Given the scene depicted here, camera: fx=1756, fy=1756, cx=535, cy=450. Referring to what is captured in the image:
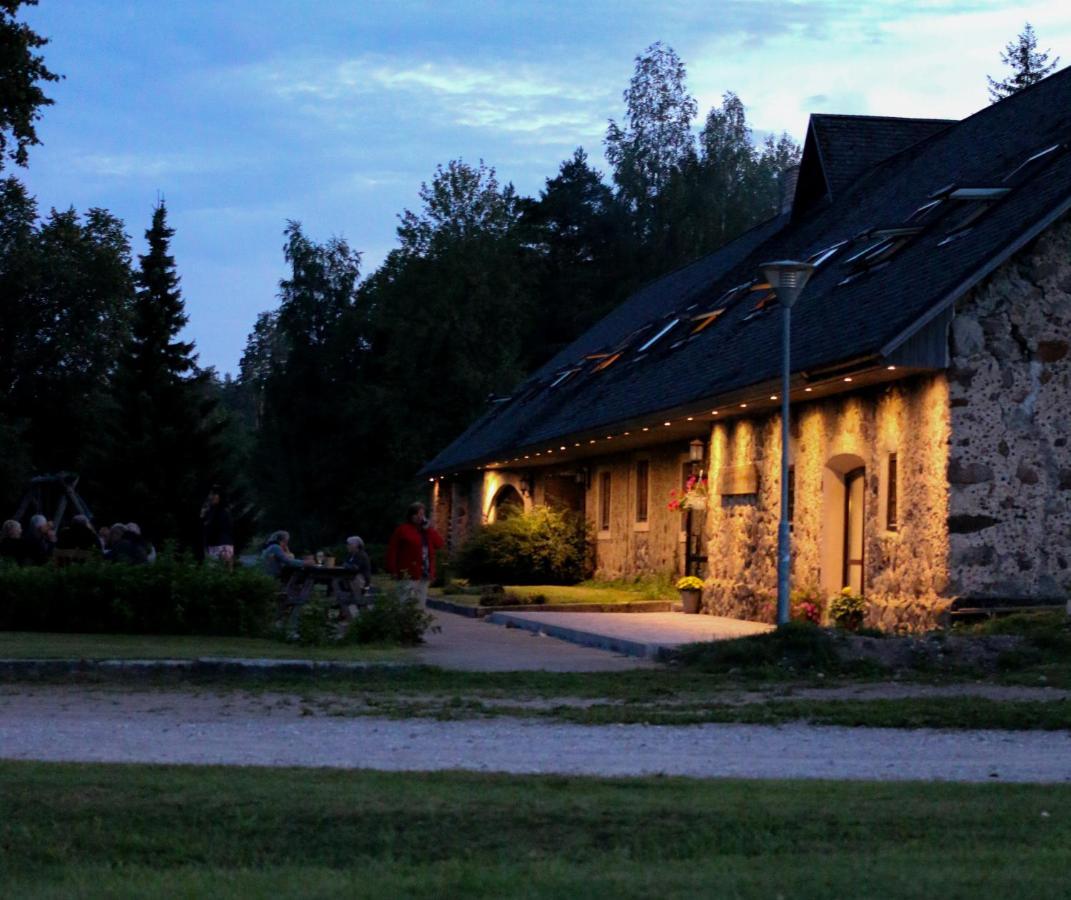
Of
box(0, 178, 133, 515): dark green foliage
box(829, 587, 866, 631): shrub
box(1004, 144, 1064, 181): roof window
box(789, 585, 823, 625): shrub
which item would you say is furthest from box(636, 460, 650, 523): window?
box(0, 178, 133, 515): dark green foliage

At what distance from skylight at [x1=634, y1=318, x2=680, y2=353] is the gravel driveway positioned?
1821cm

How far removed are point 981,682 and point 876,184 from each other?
14953mm

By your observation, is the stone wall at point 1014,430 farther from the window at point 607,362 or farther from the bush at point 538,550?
the bush at point 538,550

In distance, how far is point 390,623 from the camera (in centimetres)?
1838

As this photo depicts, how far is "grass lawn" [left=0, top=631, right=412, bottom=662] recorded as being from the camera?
15711mm

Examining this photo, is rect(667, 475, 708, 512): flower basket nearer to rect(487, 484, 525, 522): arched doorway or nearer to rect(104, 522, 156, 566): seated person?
rect(104, 522, 156, 566): seated person

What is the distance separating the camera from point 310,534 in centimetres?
6900

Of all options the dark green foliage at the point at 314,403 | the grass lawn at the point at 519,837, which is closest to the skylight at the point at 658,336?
the grass lawn at the point at 519,837

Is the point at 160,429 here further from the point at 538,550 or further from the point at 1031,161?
the point at 1031,161

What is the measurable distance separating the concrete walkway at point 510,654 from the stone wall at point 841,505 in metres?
3.07

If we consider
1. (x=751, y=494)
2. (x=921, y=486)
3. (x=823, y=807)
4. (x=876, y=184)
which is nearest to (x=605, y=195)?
(x=876, y=184)

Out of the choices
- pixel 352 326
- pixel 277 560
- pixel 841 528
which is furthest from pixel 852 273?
pixel 352 326

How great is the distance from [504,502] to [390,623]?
20.4m

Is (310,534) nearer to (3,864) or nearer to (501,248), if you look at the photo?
(501,248)
